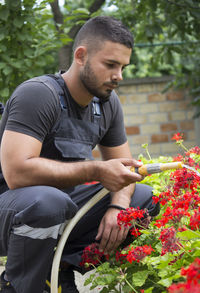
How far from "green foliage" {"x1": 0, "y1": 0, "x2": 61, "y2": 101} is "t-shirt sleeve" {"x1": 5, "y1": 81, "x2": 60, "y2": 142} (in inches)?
59.3

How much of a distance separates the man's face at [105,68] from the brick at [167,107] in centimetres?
485

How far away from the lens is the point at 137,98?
279 inches

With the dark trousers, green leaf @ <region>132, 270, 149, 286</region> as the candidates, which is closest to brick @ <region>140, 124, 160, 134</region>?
the dark trousers

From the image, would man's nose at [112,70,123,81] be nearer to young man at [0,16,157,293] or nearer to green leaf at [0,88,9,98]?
young man at [0,16,157,293]

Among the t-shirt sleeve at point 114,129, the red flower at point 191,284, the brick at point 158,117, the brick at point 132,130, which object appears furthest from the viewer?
the brick at point 158,117

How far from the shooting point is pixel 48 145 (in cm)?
228

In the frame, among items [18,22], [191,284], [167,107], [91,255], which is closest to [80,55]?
[91,255]

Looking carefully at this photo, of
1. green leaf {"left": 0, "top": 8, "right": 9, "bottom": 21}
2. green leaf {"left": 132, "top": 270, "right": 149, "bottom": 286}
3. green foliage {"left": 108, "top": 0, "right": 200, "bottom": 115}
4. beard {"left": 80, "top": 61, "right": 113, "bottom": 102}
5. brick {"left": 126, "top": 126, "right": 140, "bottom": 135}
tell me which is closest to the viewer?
green leaf {"left": 132, "top": 270, "right": 149, "bottom": 286}

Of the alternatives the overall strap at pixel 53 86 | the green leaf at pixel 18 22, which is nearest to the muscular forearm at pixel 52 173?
the overall strap at pixel 53 86

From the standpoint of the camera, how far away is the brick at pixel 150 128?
7.11m

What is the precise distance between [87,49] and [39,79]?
323mm

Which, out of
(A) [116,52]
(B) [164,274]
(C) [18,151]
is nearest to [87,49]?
(A) [116,52]

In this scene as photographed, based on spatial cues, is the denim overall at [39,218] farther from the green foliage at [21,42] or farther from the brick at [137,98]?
the brick at [137,98]

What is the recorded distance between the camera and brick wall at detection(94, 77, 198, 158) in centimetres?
705
